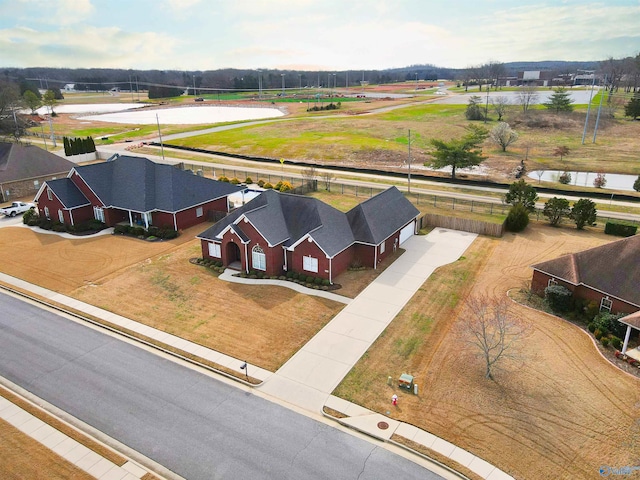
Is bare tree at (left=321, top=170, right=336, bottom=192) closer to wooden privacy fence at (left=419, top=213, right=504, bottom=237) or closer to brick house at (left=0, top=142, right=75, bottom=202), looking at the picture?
wooden privacy fence at (left=419, top=213, right=504, bottom=237)

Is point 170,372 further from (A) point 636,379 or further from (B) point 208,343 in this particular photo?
(A) point 636,379

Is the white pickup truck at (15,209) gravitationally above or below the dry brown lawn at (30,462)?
above

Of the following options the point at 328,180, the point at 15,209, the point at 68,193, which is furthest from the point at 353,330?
the point at 15,209

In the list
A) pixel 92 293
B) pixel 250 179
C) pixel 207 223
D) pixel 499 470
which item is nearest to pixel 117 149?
pixel 250 179

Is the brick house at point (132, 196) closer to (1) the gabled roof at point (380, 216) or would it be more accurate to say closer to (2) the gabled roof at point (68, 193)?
(2) the gabled roof at point (68, 193)

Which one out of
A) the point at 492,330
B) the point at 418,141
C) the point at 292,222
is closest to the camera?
the point at 492,330

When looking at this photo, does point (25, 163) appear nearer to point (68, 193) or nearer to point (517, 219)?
point (68, 193)

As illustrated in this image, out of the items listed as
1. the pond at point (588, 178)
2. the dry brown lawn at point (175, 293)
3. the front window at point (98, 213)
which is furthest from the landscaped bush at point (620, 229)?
the front window at point (98, 213)
